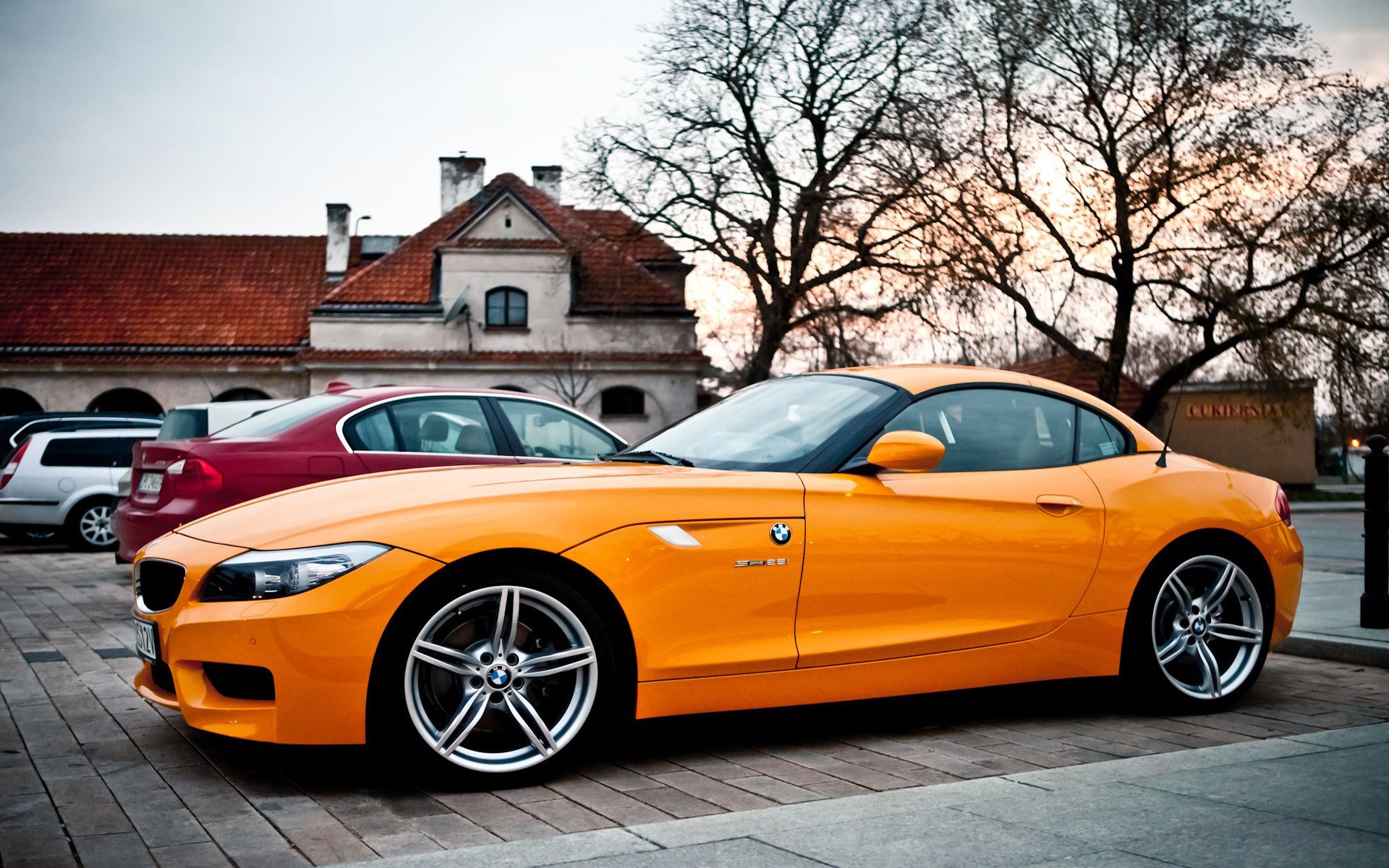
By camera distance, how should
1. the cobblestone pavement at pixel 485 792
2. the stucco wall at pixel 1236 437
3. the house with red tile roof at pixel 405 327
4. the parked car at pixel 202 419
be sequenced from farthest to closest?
the stucco wall at pixel 1236 437 → the house with red tile roof at pixel 405 327 → the parked car at pixel 202 419 → the cobblestone pavement at pixel 485 792

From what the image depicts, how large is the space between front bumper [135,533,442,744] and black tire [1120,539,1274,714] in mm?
3017

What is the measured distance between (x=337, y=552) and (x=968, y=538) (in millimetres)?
2364

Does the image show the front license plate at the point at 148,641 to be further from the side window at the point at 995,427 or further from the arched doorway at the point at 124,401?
the arched doorway at the point at 124,401

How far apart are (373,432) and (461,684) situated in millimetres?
4487

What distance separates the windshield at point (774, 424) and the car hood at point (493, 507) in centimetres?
22

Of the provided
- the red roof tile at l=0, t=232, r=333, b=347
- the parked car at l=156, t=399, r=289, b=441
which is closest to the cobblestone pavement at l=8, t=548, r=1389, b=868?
the parked car at l=156, t=399, r=289, b=441

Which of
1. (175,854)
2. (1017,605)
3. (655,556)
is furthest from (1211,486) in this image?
(175,854)

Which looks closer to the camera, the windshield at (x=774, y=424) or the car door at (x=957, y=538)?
the car door at (x=957, y=538)

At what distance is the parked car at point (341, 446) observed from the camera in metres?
8.26

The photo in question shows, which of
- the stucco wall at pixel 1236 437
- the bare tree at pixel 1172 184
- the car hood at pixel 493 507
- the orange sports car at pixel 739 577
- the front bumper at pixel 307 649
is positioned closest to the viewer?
the front bumper at pixel 307 649

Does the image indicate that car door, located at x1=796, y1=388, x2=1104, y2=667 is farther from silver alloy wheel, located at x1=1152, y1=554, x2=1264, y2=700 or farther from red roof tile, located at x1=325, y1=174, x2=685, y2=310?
red roof tile, located at x1=325, y1=174, x2=685, y2=310

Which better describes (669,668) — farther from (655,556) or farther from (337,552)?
(337,552)

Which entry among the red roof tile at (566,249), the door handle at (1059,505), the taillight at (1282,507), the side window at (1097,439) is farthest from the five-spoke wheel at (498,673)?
the red roof tile at (566,249)

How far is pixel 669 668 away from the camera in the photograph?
446cm
